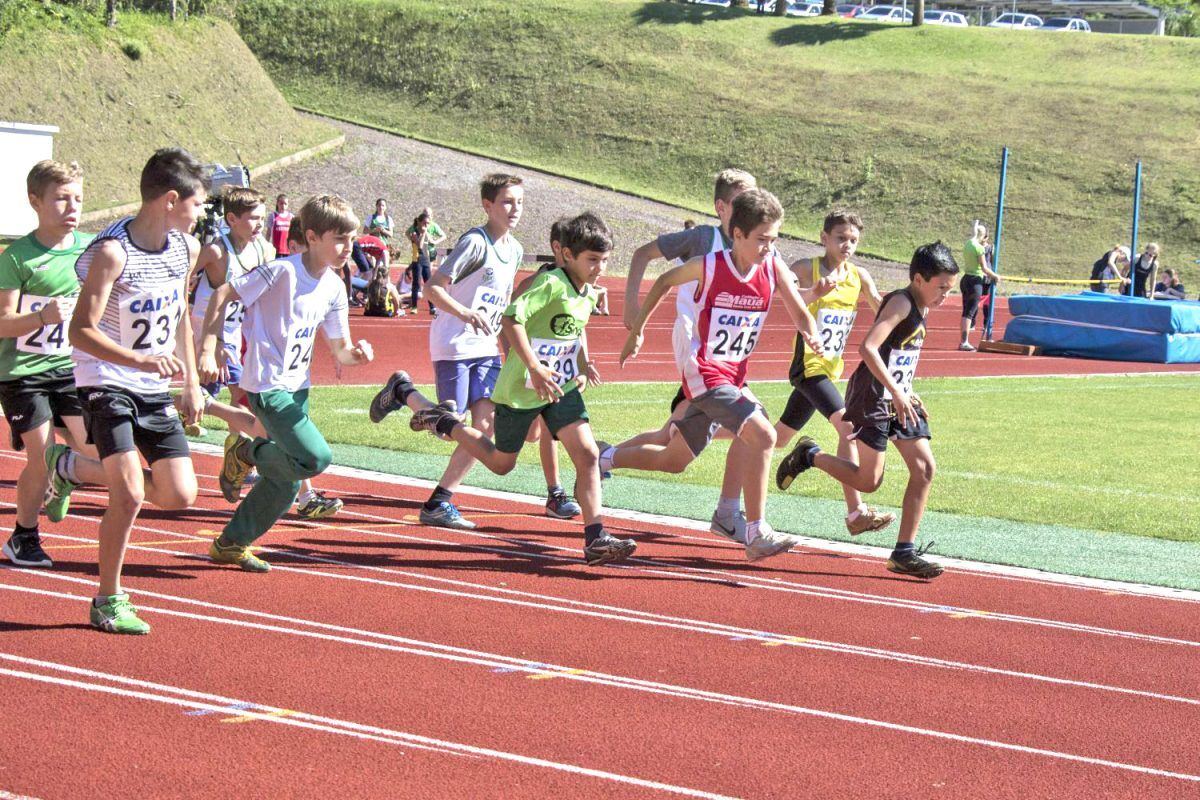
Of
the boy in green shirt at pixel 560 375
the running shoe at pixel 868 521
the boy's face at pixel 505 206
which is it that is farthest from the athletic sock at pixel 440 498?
the running shoe at pixel 868 521

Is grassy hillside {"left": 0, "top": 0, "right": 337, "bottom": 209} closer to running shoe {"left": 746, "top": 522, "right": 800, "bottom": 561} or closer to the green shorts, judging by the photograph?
the green shorts

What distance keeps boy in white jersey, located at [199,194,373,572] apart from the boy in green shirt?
0.92 metres

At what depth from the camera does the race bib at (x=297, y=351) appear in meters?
7.14

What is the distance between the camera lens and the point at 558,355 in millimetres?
7988

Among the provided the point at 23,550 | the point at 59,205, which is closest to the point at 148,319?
the point at 59,205

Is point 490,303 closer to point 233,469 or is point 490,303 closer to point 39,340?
point 233,469

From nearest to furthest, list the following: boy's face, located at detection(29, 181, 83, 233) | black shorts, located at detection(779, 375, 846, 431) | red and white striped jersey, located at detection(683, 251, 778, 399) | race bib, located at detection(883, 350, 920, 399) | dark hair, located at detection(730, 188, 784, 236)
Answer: boy's face, located at detection(29, 181, 83, 233), dark hair, located at detection(730, 188, 784, 236), red and white striped jersey, located at detection(683, 251, 778, 399), race bib, located at detection(883, 350, 920, 399), black shorts, located at detection(779, 375, 846, 431)

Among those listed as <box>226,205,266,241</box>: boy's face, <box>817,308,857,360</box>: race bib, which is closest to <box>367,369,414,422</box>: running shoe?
<box>226,205,266,241</box>: boy's face

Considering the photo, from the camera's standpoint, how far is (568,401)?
7828 mm

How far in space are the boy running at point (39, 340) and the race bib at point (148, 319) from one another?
0.83 meters

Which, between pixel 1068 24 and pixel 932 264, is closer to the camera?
pixel 932 264

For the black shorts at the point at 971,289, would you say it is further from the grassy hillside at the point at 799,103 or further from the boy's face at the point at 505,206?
the grassy hillside at the point at 799,103

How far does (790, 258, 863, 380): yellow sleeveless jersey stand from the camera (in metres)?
8.99

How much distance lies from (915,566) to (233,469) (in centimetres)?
370
